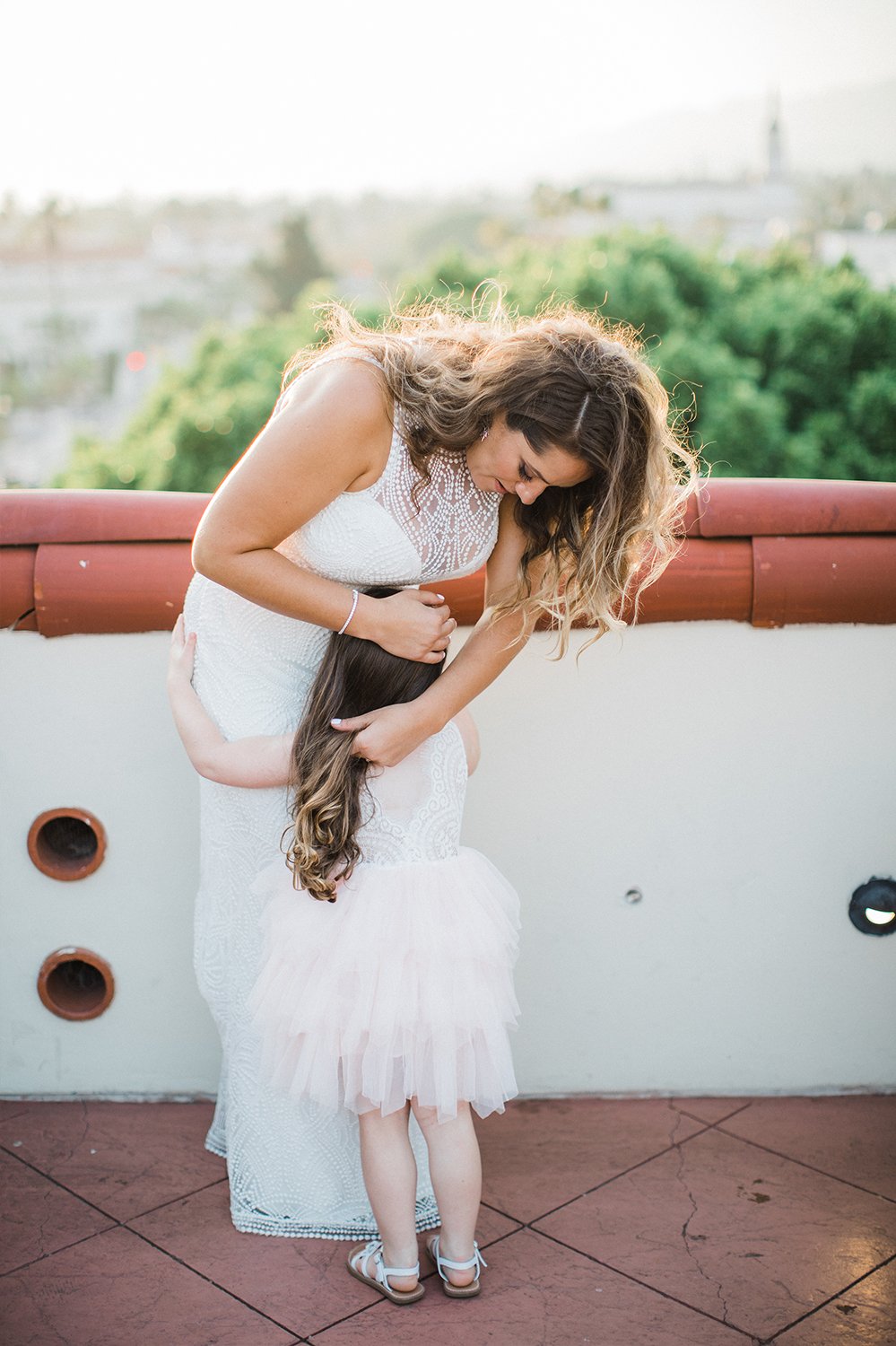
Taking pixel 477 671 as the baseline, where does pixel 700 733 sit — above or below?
below

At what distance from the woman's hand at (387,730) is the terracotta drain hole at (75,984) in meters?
0.88

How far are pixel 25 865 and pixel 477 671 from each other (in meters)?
1.01

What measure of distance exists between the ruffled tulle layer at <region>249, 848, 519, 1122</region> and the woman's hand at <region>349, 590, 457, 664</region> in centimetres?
33

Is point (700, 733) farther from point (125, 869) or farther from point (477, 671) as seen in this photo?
point (125, 869)

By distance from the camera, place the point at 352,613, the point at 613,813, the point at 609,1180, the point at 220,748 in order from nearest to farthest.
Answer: the point at 352,613
the point at 220,748
the point at 609,1180
the point at 613,813

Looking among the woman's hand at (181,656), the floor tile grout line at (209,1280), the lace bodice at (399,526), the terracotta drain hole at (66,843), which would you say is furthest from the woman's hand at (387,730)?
the floor tile grout line at (209,1280)

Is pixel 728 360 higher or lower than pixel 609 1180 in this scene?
higher

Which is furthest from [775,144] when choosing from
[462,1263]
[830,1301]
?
[462,1263]

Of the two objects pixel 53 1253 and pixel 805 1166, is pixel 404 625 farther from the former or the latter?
pixel 805 1166

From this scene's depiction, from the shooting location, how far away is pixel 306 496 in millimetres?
1699

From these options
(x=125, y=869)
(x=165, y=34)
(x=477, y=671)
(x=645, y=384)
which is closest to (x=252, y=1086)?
(x=125, y=869)

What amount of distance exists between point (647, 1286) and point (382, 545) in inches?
48.2

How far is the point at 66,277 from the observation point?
67562 millimetres

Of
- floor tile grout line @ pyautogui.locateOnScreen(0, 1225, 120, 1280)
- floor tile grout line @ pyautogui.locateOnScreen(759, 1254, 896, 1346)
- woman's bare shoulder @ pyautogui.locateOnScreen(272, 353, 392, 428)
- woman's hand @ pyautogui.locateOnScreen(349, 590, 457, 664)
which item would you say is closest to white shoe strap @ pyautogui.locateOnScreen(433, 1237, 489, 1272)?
floor tile grout line @ pyautogui.locateOnScreen(759, 1254, 896, 1346)
